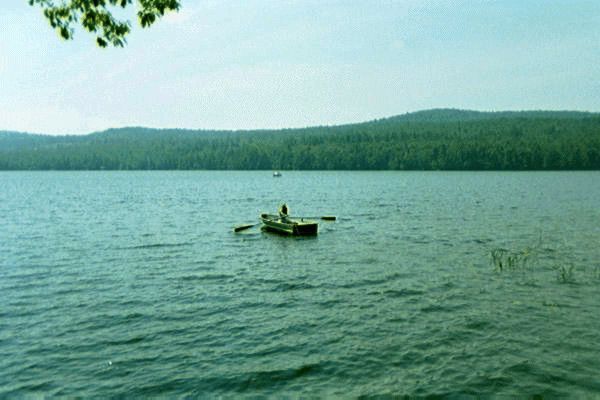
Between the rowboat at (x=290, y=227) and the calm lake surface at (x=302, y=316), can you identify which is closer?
the calm lake surface at (x=302, y=316)

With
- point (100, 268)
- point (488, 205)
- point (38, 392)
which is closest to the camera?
point (38, 392)

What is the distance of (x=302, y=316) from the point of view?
15773 mm

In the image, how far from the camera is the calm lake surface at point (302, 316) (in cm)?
1125

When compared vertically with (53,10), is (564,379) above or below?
below

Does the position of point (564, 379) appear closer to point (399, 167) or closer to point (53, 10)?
point (53, 10)

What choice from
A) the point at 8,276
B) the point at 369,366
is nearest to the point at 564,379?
the point at 369,366

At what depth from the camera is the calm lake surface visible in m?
11.2

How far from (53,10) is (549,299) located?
1710 cm

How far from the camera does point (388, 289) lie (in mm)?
19000

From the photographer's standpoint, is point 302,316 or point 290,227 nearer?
point 302,316

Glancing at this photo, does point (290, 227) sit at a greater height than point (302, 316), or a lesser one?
greater

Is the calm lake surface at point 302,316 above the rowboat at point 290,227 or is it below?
below

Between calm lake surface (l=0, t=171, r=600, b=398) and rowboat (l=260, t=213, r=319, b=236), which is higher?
rowboat (l=260, t=213, r=319, b=236)

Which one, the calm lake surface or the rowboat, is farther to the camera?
the rowboat
